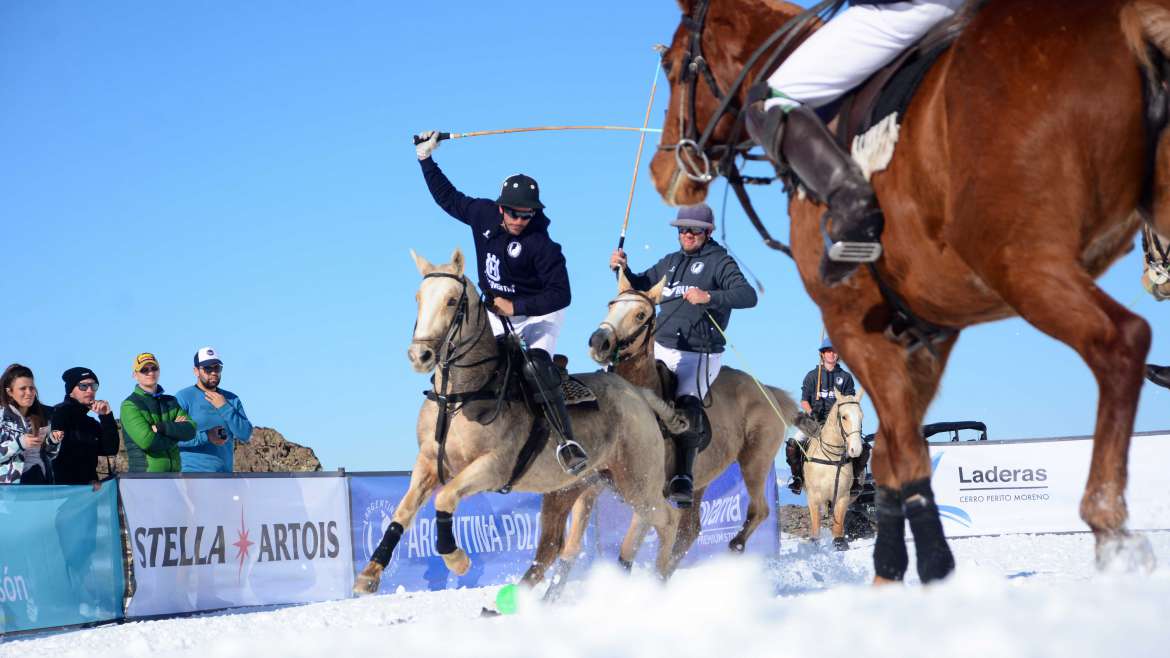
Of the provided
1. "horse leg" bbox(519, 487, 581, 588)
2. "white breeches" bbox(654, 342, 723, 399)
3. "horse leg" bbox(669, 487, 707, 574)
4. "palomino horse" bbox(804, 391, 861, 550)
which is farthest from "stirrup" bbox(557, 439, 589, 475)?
"palomino horse" bbox(804, 391, 861, 550)

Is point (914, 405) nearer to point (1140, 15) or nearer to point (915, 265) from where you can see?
point (915, 265)

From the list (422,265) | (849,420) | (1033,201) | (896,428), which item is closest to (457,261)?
(422,265)

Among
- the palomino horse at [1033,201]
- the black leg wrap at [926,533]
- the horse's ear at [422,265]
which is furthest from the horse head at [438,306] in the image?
the black leg wrap at [926,533]

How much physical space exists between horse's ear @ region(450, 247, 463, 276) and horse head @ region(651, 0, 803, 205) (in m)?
3.00

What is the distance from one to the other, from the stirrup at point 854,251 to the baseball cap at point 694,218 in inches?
253

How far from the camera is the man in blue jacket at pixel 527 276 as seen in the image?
8.52m

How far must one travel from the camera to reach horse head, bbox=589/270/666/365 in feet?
30.2

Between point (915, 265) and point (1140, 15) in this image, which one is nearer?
point (1140, 15)

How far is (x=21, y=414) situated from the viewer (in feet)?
29.8

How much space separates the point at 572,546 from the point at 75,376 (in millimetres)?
4602

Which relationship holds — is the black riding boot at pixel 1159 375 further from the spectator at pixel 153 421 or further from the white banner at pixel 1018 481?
the white banner at pixel 1018 481

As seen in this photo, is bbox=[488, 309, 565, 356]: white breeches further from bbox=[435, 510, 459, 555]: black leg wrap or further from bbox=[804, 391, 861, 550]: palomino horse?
bbox=[804, 391, 861, 550]: palomino horse

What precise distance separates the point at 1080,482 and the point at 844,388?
3.84 metres

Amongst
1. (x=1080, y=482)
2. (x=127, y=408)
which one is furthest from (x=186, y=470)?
(x=1080, y=482)
